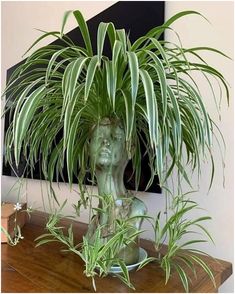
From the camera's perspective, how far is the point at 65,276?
0.66 m

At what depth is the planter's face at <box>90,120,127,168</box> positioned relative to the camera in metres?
0.67

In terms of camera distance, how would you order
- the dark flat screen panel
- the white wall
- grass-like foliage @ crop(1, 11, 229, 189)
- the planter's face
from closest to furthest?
grass-like foliage @ crop(1, 11, 229, 189)
the planter's face
the white wall
the dark flat screen panel

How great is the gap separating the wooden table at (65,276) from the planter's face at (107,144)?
0.30m

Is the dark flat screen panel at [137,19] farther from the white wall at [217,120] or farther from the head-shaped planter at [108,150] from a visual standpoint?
the head-shaped planter at [108,150]

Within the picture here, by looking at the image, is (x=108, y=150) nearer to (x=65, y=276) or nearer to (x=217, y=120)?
(x=65, y=276)

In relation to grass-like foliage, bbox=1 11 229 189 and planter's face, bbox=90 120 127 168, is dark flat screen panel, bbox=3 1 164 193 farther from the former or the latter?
planter's face, bbox=90 120 127 168

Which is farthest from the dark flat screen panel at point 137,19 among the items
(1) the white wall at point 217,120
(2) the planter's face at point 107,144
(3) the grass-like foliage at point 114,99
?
(2) the planter's face at point 107,144

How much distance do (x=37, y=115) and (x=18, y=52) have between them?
119 centimetres

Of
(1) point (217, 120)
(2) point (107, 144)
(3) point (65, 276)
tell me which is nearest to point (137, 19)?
(1) point (217, 120)

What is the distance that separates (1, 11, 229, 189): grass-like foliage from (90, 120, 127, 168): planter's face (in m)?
0.03

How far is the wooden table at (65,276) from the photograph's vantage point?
611 millimetres

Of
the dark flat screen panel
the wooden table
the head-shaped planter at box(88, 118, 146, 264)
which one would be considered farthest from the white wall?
the head-shaped planter at box(88, 118, 146, 264)

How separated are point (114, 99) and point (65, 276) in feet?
1.54

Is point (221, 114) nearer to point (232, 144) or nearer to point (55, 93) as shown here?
point (232, 144)
